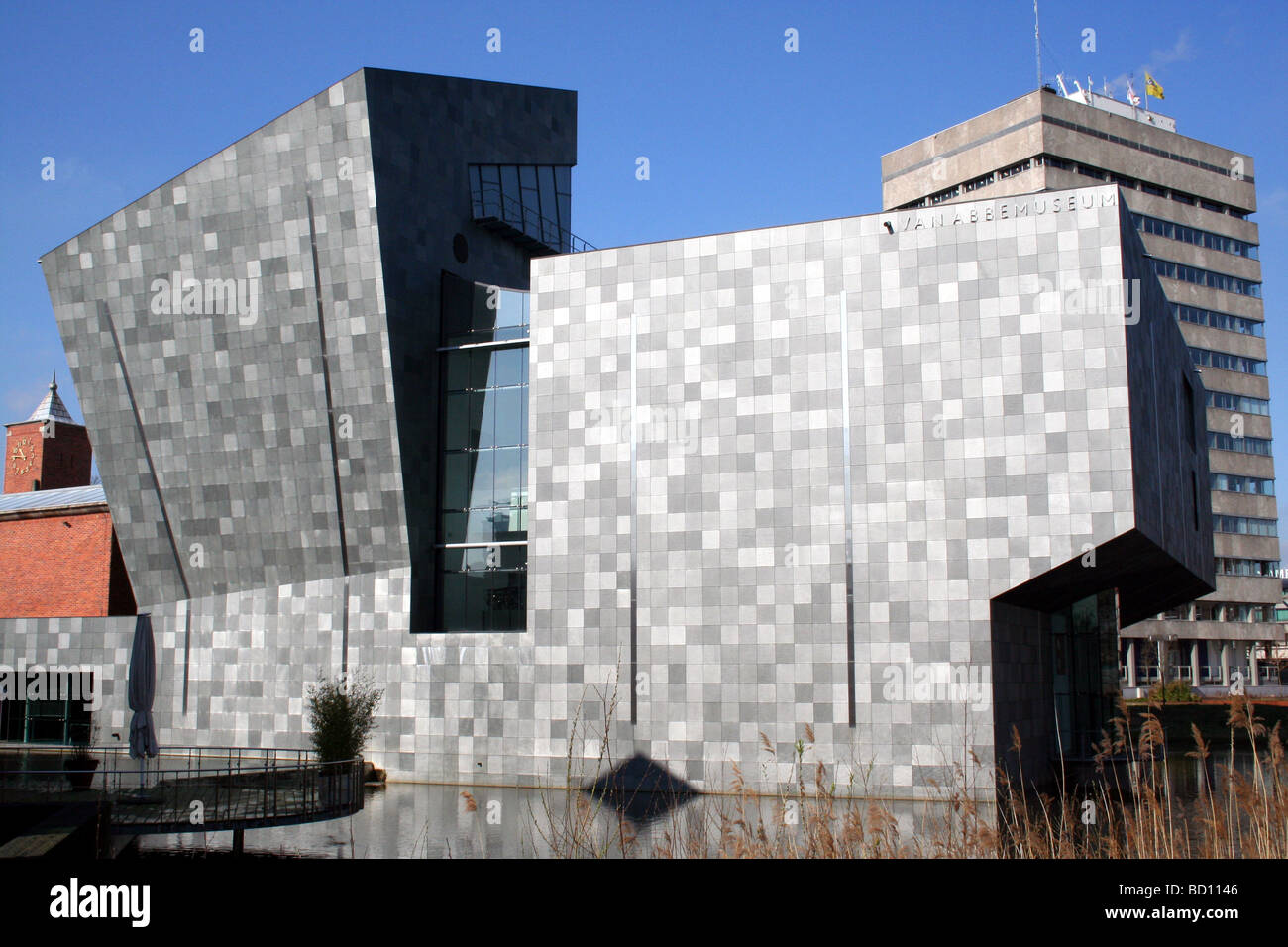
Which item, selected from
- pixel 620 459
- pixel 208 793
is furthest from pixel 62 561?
pixel 208 793

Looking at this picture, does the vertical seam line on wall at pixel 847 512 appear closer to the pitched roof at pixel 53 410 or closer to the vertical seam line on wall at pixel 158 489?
the vertical seam line on wall at pixel 158 489

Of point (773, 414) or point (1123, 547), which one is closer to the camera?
point (1123, 547)

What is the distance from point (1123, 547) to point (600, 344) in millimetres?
14459

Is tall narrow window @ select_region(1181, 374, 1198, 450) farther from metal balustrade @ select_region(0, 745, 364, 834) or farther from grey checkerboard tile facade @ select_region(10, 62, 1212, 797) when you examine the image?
metal balustrade @ select_region(0, 745, 364, 834)

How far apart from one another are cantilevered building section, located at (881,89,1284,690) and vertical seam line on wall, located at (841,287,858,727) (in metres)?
56.8

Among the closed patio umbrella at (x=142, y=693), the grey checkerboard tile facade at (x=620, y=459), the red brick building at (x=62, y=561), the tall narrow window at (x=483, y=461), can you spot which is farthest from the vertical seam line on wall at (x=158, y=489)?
the closed patio umbrella at (x=142, y=693)

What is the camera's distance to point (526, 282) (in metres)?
38.6

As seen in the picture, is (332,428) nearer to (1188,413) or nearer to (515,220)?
(515,220)

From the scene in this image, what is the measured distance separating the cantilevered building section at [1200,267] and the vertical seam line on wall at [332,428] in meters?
60.4

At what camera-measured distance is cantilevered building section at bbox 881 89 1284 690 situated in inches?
3088

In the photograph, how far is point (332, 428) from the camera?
31875mm

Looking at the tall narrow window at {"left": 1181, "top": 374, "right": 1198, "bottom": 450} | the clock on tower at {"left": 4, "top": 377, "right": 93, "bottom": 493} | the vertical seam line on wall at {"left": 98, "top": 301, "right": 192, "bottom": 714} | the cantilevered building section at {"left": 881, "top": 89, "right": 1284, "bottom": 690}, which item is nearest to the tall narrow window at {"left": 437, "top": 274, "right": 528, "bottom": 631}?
the vertical seam line on wall at {"left": 98, "top": 301, "right": 192, "bottom": 714}

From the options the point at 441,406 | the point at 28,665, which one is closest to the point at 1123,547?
the point at 441,406
